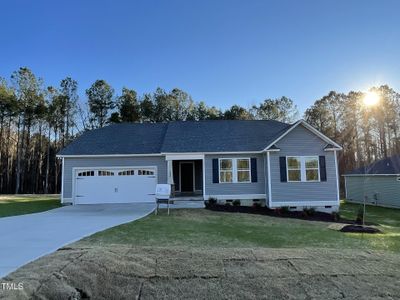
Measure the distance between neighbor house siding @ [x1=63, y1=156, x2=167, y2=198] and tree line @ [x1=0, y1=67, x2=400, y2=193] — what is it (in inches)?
671

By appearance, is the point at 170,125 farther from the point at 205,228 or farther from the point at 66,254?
the point at 66,254

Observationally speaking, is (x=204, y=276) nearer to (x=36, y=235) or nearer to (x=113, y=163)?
(x=36, y=235)

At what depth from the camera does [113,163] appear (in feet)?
56.7

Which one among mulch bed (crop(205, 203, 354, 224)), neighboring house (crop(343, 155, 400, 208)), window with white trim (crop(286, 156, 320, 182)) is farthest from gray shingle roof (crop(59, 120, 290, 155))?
neighboring house (crop(343, 155, 400, 208))

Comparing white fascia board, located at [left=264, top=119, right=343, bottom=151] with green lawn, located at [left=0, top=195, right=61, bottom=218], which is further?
white fascia board, located at [left=264, top=119, right=343, bottom=151]

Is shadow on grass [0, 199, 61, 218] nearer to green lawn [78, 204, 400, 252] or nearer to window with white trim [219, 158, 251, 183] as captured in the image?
green lawn [78, 204, 400, 252]

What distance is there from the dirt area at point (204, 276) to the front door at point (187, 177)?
604 inches

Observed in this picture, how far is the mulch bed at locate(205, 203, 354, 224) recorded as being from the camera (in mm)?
13383

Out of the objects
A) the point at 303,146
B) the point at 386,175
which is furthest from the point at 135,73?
the point at 386,175

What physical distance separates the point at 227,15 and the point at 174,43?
3.85 metres

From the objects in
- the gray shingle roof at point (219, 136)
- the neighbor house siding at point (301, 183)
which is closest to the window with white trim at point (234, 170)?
the gray shingle roof at point (219, 136)

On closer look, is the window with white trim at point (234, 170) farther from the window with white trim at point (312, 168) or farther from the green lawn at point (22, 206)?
the green lawn at point (22, 206)

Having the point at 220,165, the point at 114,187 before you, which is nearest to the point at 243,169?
the point at 220,165

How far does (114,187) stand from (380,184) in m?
17.7
